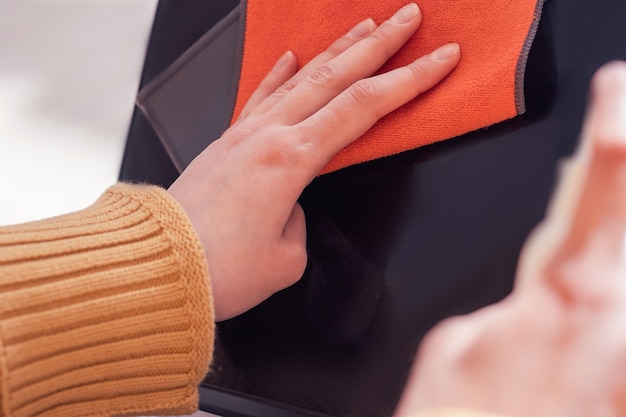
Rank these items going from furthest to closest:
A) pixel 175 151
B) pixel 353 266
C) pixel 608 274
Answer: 1. pixel 175 151
2. pixel 353 266
3. pixel 608 274

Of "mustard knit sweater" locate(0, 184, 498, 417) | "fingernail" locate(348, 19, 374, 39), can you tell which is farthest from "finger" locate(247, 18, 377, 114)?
"mustard knit sweater" locate(0, 184, 498, 417)

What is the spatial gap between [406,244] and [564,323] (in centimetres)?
14

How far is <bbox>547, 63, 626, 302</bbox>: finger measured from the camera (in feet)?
1.33

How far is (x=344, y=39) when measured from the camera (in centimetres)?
56

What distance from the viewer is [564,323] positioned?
0.40m

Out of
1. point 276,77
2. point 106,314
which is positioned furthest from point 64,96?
point 106,314

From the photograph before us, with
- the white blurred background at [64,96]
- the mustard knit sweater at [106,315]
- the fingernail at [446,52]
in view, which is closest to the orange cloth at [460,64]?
the fingernail at [446,52]

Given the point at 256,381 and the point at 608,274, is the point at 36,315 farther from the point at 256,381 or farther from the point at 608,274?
the point at 608,274

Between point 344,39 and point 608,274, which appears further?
point 344,39

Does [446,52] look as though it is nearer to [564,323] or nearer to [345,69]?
[345,69]

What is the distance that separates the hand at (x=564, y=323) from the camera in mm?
387

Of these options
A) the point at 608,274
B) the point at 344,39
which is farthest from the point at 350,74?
the point at 608,274

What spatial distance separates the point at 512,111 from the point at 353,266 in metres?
0.18

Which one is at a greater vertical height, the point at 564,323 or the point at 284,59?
the point at 284,59
